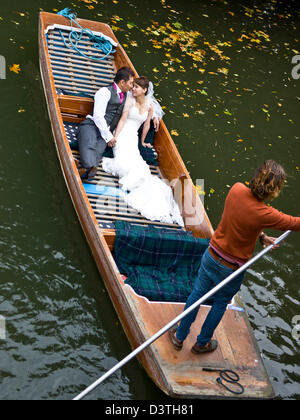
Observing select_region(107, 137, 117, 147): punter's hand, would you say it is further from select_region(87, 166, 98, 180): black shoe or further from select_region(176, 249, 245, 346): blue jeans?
select_region(176, 249, 245, 346): blue jeans

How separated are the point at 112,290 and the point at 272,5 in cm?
1079

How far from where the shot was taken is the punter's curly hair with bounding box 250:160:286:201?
3.33 meters

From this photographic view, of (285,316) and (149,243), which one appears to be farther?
(285,316)

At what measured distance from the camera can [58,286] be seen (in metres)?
4.71

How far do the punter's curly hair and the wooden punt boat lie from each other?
1.43m

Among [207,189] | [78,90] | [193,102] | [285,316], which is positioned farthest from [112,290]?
[193,102]

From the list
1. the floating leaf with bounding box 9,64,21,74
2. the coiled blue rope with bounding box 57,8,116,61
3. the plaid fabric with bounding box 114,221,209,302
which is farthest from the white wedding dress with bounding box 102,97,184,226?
the floating leaf with bounding box 9,64,21,74

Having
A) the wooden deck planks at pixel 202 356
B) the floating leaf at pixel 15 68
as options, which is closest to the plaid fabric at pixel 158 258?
the wooden deck planks at pixel 202 356

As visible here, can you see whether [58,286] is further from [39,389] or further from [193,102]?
[193,102]

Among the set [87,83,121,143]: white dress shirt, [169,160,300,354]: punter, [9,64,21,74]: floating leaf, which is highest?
[169,160,300,354]: punter

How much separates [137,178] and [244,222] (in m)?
2.41

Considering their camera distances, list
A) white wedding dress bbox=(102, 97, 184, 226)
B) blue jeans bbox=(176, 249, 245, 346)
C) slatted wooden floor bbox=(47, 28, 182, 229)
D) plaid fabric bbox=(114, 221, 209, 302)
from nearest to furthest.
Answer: blue jeans bbox=(176, 249, 245, 346), plaid fabric bbox=(114, 221, 209, 302), white wedding dress bbox=(102, 97, 184, 226), slatted wooden floor bbox=(47, 28, 182, 229)

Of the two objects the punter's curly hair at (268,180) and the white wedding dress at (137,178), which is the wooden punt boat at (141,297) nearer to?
the white wedding dress at (137,178)

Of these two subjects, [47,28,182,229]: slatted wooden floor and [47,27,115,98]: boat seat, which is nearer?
[47,28,182,229]: slatted wooden floor
